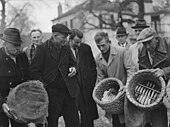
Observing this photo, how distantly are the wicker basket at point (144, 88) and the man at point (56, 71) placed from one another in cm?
85

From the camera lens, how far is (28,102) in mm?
3689

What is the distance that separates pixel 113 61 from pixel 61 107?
114cm

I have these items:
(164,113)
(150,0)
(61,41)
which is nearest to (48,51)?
(61,41)

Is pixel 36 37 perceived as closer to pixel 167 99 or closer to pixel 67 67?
pixel 67 67

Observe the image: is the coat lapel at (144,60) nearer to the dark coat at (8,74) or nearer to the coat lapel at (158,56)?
the coat lapel at (158,56)

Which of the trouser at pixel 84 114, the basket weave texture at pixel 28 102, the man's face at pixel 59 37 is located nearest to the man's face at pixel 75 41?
the man's face at pixel 59 37

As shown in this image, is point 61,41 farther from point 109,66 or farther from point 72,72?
point 109,66

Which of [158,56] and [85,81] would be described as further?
[85,81]

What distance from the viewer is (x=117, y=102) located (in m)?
4.03

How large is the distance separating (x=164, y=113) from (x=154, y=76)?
66cm

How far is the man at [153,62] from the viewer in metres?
3.98

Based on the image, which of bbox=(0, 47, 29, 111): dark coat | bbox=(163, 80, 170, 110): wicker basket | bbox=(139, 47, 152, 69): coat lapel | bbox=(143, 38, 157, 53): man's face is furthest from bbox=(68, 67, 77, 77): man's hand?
bbox=(163, 80, 170, 110): wicker basket

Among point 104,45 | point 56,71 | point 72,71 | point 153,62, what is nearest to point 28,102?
point 56,71

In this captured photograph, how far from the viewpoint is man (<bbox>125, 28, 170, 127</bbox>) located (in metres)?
3.98
